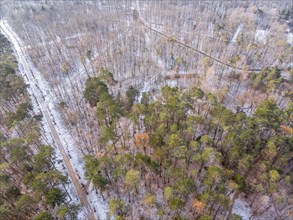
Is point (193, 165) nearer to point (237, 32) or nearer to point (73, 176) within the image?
point (73, 176)

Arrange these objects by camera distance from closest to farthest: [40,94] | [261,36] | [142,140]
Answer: [142,140], [40,94], [261,36]

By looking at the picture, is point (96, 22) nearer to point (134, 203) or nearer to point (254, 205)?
point (134, 203)

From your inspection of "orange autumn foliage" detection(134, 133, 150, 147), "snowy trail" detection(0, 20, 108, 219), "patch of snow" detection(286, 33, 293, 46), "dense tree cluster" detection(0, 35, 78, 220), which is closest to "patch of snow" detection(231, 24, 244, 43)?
"patch of snow" detection(286, 33, 293, 46)

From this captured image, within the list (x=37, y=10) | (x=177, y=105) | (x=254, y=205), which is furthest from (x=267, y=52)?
(x=37, y=10)

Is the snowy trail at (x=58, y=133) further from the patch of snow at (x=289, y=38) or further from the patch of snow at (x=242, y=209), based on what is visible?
the patch of snow at (x=289, y=38)

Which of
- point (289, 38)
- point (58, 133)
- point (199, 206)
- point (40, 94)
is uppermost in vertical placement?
point (289, 38)

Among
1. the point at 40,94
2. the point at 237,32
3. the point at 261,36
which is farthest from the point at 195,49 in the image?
the point at 40,94
